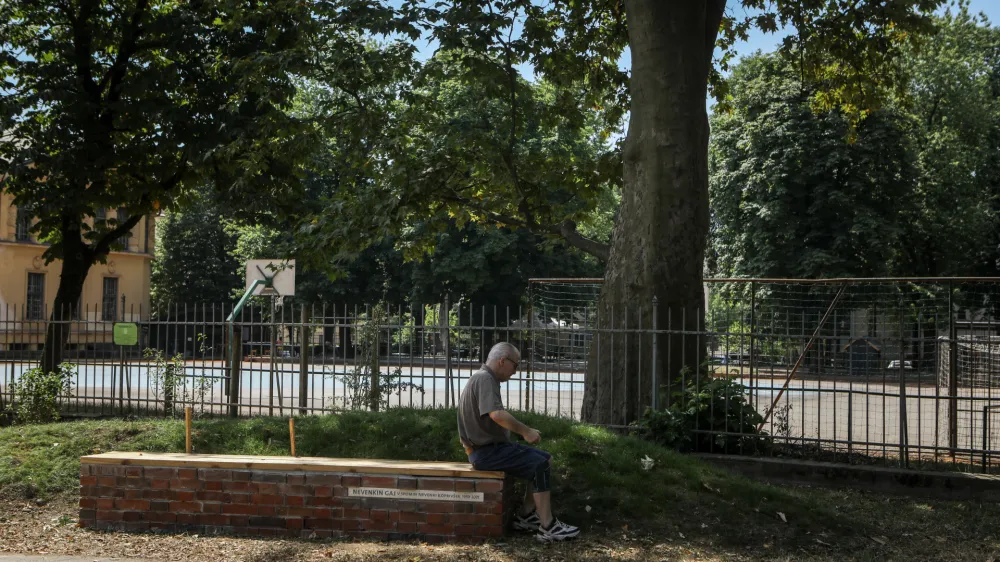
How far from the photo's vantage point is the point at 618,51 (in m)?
15.7

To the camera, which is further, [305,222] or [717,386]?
[305,222]

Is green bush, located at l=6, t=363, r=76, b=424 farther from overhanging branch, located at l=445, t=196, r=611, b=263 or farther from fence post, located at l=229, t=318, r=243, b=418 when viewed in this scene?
overhanging branch, located at l=445, t=196, r=611, b=263

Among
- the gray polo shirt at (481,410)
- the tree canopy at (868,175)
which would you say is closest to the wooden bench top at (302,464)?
the gray polo shirt at (481,410)

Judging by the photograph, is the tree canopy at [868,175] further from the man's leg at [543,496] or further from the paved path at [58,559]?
the paved path at [58,559]

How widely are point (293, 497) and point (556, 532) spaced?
6.82 ft

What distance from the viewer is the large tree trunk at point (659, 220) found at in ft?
35.6

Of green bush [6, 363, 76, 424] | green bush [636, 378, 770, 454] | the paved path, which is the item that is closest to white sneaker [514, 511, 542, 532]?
the paved path

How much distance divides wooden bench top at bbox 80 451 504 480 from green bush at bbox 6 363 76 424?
6013 mm

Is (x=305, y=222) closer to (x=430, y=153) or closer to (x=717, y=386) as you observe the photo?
(x=430, y=153)

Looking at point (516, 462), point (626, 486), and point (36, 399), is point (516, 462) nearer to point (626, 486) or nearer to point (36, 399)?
point (626, 486)

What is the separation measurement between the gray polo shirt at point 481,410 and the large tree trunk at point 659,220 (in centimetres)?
389

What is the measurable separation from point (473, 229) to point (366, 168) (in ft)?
84.4

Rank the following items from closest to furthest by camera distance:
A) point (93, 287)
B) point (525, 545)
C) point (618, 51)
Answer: point (525, 545)
point (618, 51)
point (93, 287)

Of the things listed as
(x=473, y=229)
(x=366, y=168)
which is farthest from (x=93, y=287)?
(x=366, y=168)
